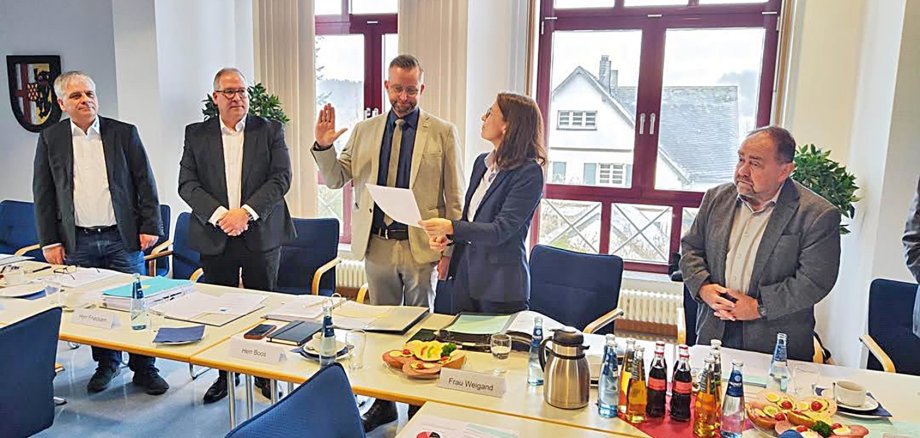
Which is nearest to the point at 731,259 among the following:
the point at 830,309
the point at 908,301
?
the point at 908,301

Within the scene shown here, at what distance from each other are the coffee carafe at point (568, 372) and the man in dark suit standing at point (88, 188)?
2.35 meters

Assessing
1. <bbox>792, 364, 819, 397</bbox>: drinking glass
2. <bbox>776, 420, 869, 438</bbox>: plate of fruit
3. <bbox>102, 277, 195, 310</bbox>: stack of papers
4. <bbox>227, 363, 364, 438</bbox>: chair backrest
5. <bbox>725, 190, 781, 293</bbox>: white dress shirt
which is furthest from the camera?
<bbox>102, 277, 195, 310</bbox>: stack of papers

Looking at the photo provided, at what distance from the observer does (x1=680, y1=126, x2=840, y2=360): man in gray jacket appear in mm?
1986

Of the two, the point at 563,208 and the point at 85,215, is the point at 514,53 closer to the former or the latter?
the point at 563,208

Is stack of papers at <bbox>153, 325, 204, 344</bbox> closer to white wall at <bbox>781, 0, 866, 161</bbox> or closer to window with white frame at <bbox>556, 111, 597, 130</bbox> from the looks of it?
window with white frame at <bbox>556, 111, 597, 130</bbox>

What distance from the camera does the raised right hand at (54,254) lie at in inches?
117

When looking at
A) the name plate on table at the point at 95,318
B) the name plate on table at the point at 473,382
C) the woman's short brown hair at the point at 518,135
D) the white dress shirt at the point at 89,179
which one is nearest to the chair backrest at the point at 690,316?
the woman's short brown hair at the point at 518,135

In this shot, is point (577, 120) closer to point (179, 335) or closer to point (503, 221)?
point (503, 221)

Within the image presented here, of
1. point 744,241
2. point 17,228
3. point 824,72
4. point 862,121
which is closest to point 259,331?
point 744,241

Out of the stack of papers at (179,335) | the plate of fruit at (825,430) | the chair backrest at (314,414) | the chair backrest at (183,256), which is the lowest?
the chair backrest at (183,256)

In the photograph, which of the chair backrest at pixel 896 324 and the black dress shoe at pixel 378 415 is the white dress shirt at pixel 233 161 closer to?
the black dress shoe at pixel 378 415

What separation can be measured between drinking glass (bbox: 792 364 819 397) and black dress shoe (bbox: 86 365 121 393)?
3.16 metres

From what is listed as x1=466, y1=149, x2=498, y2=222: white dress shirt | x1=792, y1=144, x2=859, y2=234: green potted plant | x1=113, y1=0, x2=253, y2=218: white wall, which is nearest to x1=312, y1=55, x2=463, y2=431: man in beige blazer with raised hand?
x1=466, y1=149, x2=498, y2=222: white dress shirt

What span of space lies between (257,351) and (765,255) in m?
1.68
